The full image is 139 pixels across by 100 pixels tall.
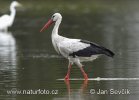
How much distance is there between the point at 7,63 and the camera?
18.7 m

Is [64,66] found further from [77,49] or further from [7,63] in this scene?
[77,49]

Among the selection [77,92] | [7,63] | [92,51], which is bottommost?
[7,63]

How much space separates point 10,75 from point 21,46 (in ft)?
28.1

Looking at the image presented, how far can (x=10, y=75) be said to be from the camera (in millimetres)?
15945

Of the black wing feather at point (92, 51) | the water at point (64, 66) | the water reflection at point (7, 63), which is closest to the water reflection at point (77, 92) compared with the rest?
the water at point (64, 66)

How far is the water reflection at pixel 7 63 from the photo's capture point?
14462 mm

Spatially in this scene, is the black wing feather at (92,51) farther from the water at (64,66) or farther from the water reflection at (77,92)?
the water reflection at (77,92)

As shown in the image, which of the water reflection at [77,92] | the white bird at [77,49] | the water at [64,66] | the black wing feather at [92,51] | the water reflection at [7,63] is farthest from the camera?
the white bird at [77,49]

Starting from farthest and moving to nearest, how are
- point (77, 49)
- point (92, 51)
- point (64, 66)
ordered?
1. point (64, 66)
2. point (77, 49)
3. point (92, 51)

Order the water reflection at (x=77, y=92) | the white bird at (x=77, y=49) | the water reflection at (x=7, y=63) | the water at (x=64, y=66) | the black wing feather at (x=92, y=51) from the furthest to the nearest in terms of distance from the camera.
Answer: the white bird at (x=77, y=49), the black wing feather at (x=92, y=51), the water reflection at (x=7, y=63), the water at (x=64, y=66), the water reflection at (x=77, y=92)

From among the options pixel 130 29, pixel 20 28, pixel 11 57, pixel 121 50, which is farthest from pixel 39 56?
pixel 20 28

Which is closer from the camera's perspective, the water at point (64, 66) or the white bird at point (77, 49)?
the water at point (64, 66)

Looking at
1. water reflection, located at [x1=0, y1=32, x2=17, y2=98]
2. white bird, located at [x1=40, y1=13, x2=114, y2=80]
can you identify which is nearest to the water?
water reflection, located at [x1=0, y1=32, x2=17, y2=98]

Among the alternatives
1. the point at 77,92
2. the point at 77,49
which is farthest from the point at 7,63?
the point at 77,92
